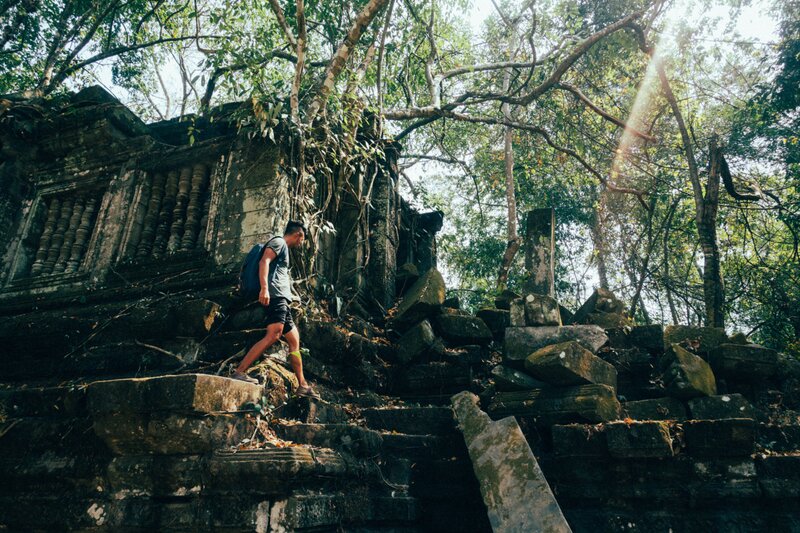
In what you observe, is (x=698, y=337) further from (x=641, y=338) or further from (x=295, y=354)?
(x=295, y=354)

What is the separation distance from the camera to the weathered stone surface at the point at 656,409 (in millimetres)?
3854

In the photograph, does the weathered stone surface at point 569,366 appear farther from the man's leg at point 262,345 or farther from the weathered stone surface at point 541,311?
the man's leg at point 262,345

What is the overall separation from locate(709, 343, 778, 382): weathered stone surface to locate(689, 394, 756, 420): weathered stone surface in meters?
0.40

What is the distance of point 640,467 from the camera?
3.44 meters

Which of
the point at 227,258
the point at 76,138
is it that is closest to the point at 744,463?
the point at 227,258

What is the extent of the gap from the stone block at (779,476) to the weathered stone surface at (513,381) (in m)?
1.52

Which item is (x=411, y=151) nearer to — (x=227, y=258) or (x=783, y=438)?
(x=227, y=258)

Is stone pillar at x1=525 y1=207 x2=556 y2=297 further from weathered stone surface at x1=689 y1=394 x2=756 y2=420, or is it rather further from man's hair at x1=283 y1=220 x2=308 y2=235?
man's hair at x1=283 y1=220 x2=308 y2=235

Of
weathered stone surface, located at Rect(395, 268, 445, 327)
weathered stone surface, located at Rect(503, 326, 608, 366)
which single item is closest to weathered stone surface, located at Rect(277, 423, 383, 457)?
weathered stone surface, located at Rect(503, 326, 608, 366)

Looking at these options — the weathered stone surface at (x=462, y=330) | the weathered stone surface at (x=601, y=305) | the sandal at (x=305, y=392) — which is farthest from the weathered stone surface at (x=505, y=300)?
the sandal at (x=305, y=392)

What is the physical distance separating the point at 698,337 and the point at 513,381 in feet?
6.28

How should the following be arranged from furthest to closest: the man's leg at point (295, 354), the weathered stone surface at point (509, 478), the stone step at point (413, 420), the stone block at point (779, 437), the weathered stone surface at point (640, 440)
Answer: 1. the stone step at point (413, 420)
2. the man's leg at point (295, 354)
3. the stone block at point (779, 437)
4. the weathered stone surface at point (640, 440)
5. the weathered stone surface at point (509, 478)

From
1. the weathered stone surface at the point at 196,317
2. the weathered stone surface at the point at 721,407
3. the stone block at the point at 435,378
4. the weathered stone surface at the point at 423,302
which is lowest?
the weathered stone surface at the point at 721,407

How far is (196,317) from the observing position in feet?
13.0
